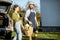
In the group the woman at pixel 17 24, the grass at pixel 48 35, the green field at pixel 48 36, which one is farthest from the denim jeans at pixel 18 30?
the grass at pixel 48 35

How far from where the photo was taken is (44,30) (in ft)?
14.8

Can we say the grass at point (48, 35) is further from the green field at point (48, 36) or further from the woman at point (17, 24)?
the woman at point (17, 24)

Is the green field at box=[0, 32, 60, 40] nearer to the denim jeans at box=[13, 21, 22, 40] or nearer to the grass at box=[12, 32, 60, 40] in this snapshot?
the grass at box=[12, 32, 60, 40]

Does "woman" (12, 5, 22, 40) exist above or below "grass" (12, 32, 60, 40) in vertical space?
above

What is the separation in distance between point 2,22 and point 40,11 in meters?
0.90

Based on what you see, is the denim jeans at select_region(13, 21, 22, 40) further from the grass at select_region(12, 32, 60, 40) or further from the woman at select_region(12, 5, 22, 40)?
the grass at select_region(12, 32, 60, 40)

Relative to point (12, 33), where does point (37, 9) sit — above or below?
above

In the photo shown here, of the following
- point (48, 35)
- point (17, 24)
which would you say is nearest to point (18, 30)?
point (17, 24)

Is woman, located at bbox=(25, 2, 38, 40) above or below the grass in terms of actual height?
above

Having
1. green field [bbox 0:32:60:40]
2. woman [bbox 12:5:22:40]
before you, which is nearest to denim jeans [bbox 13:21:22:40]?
woman [bbox 12:5:22:40]

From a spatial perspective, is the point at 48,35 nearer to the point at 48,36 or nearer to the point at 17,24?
the point at 48,36

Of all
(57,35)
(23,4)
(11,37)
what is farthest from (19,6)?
(57,35)

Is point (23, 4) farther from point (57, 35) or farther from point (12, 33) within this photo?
point (57, 35)

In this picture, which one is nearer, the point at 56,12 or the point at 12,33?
the point at 12,33
